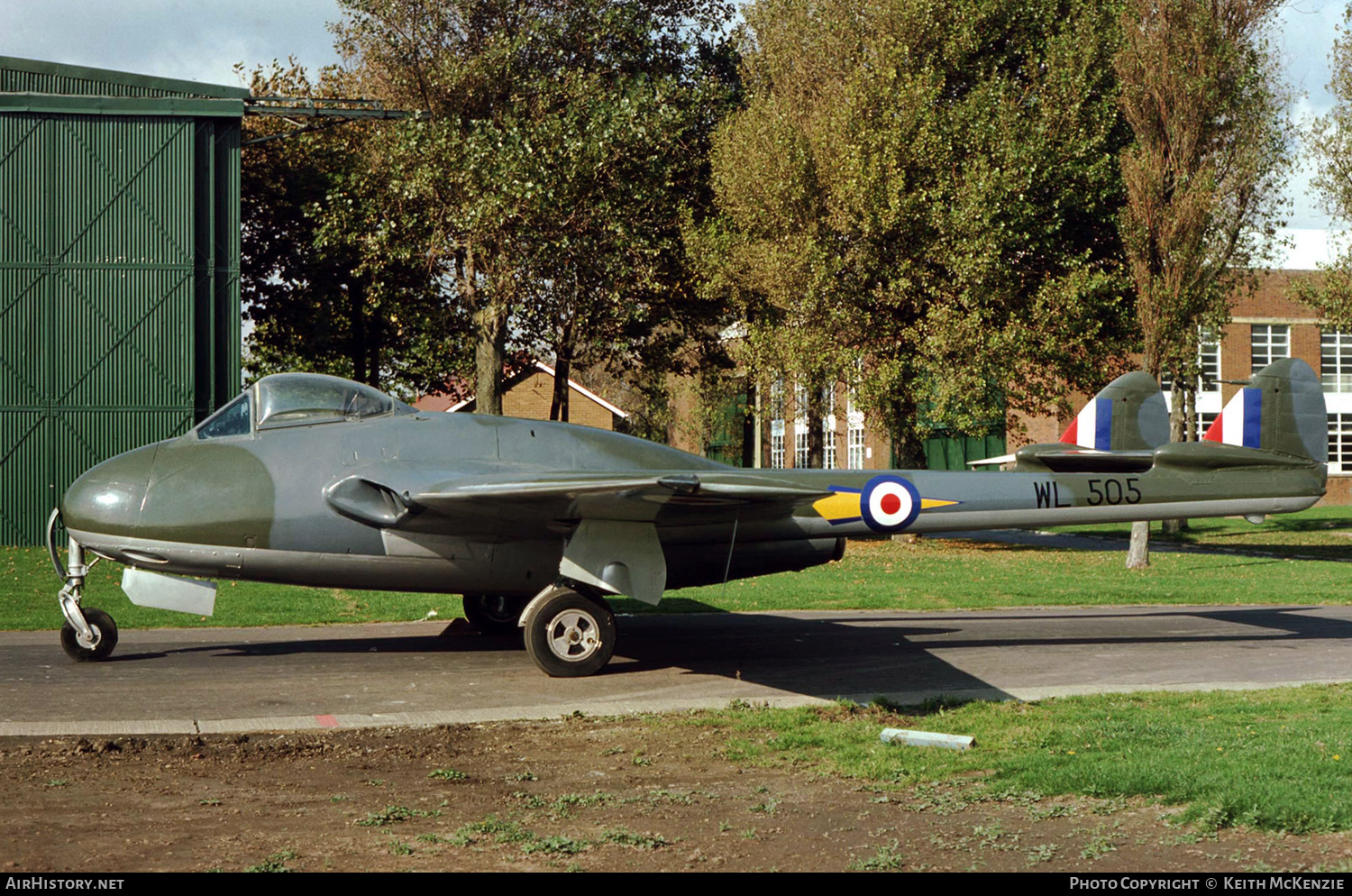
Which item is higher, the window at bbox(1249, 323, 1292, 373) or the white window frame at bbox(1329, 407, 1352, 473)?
the window at bbox(1249, 323, 1292, 373)

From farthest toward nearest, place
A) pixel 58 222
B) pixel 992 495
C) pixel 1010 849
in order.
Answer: pixel 58 222
pixel 992 495
pixel 1010 849

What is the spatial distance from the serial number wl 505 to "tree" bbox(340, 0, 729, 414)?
59.2 feet

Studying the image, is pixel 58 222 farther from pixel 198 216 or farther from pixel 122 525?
pixel 122 525

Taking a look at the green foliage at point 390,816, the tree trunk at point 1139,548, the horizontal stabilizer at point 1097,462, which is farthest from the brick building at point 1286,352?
the green foliage at point 390,816

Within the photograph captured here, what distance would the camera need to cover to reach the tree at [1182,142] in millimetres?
24906

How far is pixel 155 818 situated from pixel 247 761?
1.55 metres

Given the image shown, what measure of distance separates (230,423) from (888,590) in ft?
38.3

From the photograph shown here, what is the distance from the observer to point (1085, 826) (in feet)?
21.2

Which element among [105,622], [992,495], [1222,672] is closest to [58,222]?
[105,622]

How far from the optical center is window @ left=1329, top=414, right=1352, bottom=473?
6078cm

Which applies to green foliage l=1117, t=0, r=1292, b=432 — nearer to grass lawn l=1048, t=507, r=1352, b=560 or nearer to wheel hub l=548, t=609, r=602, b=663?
grass lawn l=1048, t=507, r=1352, b=560

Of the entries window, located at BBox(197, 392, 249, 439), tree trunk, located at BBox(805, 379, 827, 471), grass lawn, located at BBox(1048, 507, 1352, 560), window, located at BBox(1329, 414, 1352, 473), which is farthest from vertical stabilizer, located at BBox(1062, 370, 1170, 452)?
window, located at BBox(1329, 414, 1352, 473)

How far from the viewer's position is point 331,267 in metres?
39.5

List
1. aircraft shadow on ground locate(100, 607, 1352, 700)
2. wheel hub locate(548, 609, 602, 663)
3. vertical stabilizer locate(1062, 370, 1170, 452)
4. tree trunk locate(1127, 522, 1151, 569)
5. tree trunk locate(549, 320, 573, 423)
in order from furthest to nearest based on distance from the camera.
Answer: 1. tree trunk locate(549, 320, 573, 423)
2. tree trunk locate(1127, 522, 1151, 569)
3. vertical stabilizer locate(1062, 370, 1170, 452)
4. wheel hub locate(548, 609, 602, 663)
5. aircraft shadow on ground locate(100, 607, 1352, 700)
